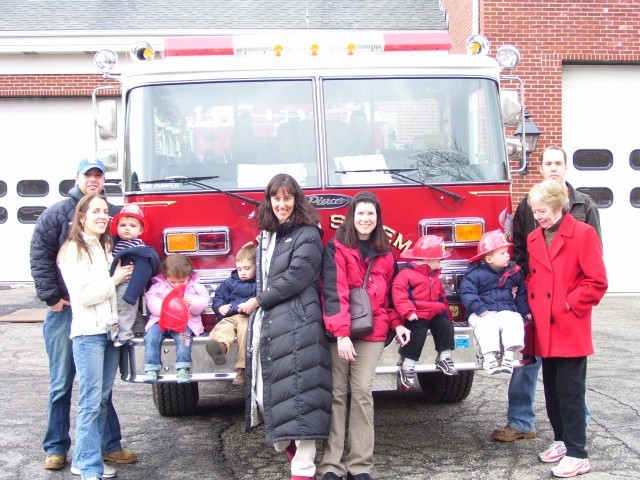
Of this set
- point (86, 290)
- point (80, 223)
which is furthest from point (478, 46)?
point (86, 290)

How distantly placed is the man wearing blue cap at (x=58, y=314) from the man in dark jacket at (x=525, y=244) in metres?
2.48

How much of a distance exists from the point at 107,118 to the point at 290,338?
7.98ft

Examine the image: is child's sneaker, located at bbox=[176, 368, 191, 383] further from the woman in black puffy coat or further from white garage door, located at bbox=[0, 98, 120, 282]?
white garage door, located at bbox=[0, 98, 120, 282]

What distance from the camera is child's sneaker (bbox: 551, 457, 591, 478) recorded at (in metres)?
5.03

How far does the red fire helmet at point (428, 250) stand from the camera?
5199 millimetres

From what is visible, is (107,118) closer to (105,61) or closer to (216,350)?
(105,61)

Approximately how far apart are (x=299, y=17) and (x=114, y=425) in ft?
35.2

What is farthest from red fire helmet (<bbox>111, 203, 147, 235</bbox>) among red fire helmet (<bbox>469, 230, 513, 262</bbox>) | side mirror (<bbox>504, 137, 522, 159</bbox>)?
side mirror (<bbox>504, 137, 522, 159</bbox>)

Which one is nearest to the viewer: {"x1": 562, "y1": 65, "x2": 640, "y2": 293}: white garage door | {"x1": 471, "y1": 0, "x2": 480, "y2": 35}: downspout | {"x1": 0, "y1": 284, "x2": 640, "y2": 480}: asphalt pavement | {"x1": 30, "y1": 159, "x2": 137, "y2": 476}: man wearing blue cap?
{"x1": 30, "y1": 159, "x2": 137, "y2": 476}: man wearing blue cap

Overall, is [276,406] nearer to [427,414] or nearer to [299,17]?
[427,414]

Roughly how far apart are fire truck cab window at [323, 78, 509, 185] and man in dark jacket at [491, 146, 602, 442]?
1.03ft

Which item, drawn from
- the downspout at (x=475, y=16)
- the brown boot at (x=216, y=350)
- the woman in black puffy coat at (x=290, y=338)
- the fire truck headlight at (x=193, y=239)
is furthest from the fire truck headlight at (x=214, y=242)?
the downspout at (x=475, y=16)

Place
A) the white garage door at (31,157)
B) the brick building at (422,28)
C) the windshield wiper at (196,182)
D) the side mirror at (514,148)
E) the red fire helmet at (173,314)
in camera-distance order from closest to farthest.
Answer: the red fire helmet at (173,314), the windshield wiper at (196,182), the side mirror at (514,148), the brick building at (422,28), the white garage door at (31,157)

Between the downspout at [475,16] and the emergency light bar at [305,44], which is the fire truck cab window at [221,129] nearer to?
the emergency light bar at [305,44]
